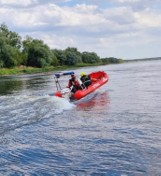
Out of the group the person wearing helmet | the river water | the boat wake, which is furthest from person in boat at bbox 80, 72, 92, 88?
the river water

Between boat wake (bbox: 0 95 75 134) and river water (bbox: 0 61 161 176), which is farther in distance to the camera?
boat wake (bbox: 0 95 75 134)

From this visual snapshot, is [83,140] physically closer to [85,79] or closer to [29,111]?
[29,111]

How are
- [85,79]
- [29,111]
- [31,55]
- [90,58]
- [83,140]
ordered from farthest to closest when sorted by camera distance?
[90,58] → [31,55] → [85,79] → [29,111] → [83,140]

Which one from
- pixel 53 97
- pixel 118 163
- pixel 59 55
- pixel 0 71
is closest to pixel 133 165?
pixel 118 163

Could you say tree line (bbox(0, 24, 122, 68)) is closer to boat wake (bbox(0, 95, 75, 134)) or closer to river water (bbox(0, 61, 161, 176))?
boat wake (bbox(0, 95, 75, 134))

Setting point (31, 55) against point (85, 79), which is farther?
point (31, 55)

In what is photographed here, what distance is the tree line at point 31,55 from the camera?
3089 inches

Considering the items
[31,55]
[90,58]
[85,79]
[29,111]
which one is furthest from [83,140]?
[90,58]

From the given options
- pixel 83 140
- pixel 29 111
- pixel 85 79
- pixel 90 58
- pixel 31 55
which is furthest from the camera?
pixel 90 58

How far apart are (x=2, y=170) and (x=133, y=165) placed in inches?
125

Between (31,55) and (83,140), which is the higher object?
(31,55)

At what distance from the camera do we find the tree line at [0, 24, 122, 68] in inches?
3089

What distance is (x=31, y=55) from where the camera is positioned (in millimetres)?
90688

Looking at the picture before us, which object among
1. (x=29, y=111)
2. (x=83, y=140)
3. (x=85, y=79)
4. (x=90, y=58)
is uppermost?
(x=90, y=58)
